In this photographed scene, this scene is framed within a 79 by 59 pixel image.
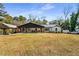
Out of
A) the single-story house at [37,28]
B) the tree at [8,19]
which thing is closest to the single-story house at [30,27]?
the single-story house at [37,28]

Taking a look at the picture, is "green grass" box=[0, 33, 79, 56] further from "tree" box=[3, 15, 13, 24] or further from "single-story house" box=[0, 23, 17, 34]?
"tree" box=[3, 15, 13, 24]

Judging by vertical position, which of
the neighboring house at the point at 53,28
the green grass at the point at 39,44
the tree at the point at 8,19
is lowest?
the green grass at the point at 39,44

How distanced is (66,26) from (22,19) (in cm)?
52

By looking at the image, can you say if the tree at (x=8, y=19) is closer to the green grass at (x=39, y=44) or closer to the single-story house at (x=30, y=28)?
the single-story house at (x=30, y=28)

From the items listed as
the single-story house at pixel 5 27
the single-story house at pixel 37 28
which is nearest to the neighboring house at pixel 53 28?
the single-story house at pixel 37 28

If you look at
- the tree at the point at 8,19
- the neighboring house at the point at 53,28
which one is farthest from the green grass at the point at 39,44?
the tree at the point at 8,19

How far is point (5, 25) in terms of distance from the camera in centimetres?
284

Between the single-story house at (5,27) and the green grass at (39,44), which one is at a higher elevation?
the single-story house at (5,27)

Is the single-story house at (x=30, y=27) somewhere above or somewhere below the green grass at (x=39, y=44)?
above

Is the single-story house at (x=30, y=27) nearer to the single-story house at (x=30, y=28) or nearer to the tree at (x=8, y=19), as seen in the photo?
the single-story house at (x=30, y=28)

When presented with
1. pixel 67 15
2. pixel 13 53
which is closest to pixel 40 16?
pixel 67 15

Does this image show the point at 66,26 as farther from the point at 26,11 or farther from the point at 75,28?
the point at 26,11

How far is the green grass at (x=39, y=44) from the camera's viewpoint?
2770mm

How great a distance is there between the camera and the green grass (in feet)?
9.09
